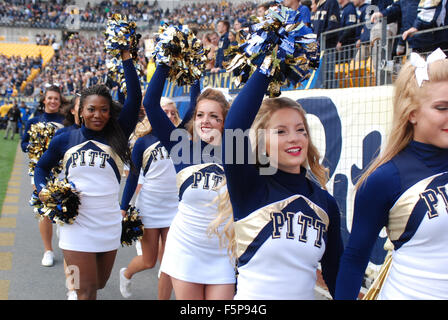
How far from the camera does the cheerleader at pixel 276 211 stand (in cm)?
177

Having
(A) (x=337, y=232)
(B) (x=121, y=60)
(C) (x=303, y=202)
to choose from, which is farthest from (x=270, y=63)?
(B) (x=121, y=60)

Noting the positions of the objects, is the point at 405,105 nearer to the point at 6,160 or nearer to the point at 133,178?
the point at 133,178

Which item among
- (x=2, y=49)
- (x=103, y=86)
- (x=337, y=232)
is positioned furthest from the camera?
(x=2, y=49)

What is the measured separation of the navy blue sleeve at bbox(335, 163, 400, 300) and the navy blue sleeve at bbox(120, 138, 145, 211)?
2.42 meters

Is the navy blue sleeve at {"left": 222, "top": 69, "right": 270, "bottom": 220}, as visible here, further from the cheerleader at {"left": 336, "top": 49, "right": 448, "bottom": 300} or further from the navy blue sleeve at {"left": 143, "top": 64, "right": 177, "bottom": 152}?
the navy blue sleeve at {"left": 143, "top": 64, "right": 177, "bottom": 152}

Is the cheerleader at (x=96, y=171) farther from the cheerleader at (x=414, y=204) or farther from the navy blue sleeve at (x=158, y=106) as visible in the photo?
the cheerleader at (x=414, y=204)

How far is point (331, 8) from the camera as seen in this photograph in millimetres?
6359

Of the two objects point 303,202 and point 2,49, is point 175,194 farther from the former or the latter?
point 2,49

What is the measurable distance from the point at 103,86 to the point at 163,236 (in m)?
1.55

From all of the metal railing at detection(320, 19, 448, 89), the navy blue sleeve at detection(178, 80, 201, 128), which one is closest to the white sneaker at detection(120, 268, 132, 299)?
the navy blue sleeve at detection(178, 80, 201, 128)

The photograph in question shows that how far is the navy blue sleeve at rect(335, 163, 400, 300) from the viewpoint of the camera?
1.70 m

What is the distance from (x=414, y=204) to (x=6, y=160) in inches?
567

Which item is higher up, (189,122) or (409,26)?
(409,26)

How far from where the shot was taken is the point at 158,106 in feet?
9.16
